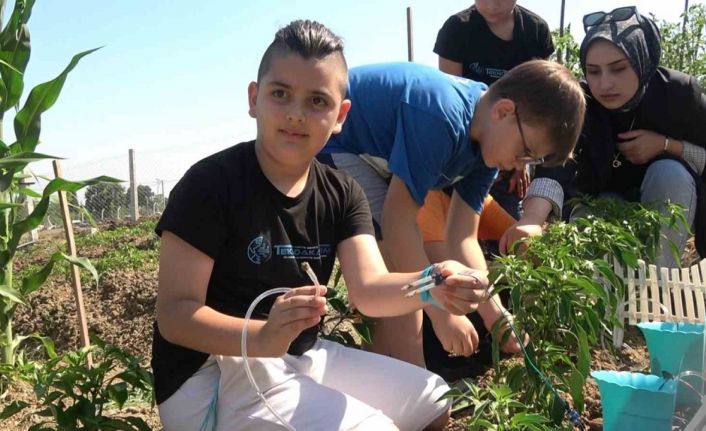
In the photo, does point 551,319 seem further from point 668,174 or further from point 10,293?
point 10,293

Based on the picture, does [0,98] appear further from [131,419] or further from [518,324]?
[518,324]

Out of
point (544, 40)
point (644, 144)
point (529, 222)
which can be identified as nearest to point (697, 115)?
point (644, 144)

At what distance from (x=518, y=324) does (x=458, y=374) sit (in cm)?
83

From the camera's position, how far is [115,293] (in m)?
4.34

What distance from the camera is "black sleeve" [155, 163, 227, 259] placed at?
160 centimetres

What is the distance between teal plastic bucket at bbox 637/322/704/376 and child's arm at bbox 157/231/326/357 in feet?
3.53

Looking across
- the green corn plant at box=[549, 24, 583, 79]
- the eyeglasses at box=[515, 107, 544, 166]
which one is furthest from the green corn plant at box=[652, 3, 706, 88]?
the eyeglasses at box=[515, 107, 544, 166]

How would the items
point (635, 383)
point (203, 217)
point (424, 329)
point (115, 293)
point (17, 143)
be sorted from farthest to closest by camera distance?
point (115, 293)
point (424, 329)
point (17, 143)
point (635, 383)
point (203, 217)

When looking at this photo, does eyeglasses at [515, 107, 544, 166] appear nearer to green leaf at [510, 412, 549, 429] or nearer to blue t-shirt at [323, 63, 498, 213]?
blue t-shirt at [323, 63, 498, 213]

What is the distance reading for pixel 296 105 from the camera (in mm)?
1709

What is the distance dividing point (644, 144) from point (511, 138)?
4.33 ft

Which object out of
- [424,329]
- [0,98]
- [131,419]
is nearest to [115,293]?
[0,98]

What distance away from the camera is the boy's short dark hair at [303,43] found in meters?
1.73

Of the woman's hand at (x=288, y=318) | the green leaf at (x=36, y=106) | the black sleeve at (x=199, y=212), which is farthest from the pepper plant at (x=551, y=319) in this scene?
the green leaf at (x=36, y=106)
